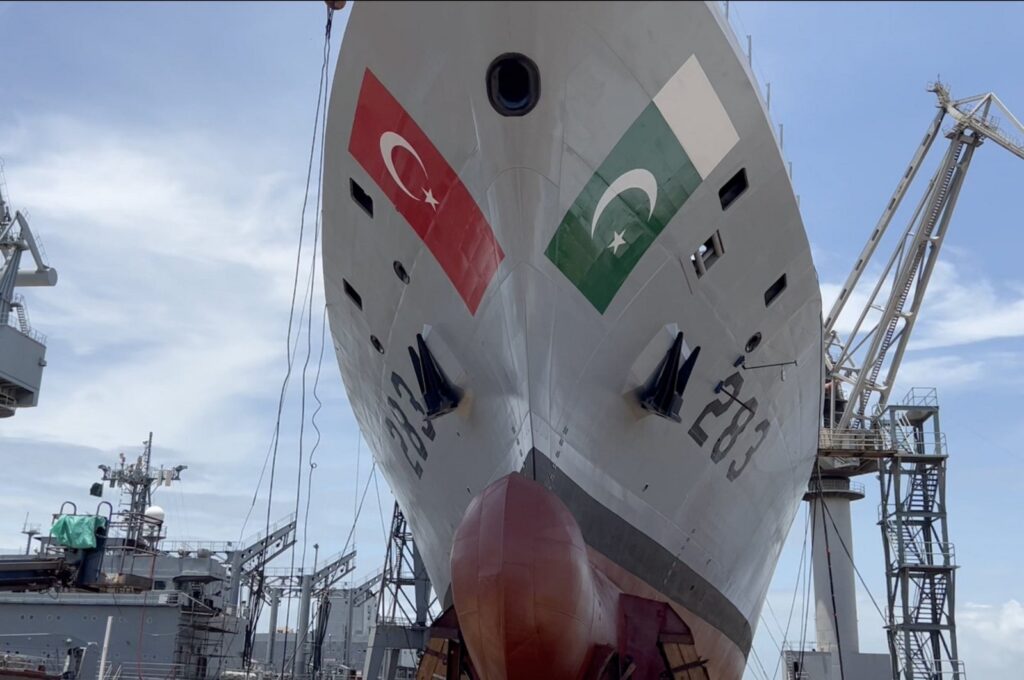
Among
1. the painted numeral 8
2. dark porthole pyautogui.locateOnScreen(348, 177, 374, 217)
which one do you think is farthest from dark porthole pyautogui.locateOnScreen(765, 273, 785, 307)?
dark porthole pyautogui.locateOnScreen(348, 177, 374, 217)

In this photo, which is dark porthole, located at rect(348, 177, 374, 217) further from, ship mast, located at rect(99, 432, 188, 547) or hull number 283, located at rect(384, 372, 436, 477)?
ship mast, located at rect(99, 432, 188, 547)

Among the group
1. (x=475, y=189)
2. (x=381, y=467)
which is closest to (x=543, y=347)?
(x=475, y=189)

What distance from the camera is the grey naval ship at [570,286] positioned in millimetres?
7031

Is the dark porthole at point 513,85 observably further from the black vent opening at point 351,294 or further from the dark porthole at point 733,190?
the black vent opening at point 351,294

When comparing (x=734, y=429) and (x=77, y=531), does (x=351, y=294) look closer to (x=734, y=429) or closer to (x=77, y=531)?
(x=734, y=429)

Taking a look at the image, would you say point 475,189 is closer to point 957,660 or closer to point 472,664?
point 472,664

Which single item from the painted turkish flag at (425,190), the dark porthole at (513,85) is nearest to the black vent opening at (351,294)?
the painted turkish flag at (425,190)

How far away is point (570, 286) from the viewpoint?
7930 mm

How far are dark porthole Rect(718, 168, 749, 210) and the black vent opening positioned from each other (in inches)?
173

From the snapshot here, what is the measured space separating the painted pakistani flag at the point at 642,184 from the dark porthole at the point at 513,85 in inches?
35.0

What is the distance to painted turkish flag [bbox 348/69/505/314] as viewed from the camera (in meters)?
8.03

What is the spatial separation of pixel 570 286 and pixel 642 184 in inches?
45.7

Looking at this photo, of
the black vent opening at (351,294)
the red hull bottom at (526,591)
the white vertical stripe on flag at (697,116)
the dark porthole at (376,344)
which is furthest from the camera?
the black vent opening at (351,294)

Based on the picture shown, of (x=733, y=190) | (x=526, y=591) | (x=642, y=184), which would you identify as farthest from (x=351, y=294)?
(x=526, y=591)
